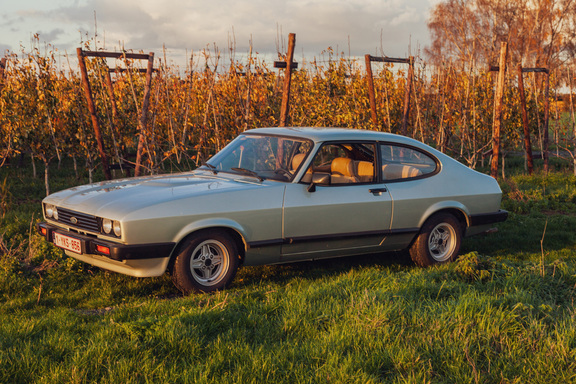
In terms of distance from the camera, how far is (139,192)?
5605 millimetres

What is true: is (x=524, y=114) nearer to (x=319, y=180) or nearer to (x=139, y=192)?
(x=319, y=180)

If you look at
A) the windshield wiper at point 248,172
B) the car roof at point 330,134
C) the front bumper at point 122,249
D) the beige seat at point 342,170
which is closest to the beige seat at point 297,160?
the car roof at point 330,134

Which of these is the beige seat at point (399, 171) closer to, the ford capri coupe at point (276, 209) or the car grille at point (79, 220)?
the ford capri coupe at point (276, 209)

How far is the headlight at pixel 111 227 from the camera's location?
203 inches

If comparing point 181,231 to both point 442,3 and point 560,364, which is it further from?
point 442,3

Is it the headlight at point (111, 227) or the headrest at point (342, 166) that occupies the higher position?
the headrest at point (342, 166)

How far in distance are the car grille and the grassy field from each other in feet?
2.13

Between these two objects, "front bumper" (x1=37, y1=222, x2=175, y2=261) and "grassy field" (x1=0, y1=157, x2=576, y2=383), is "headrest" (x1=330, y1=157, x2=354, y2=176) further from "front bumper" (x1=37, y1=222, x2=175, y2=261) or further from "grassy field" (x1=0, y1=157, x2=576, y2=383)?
"front bumper" (x1=37, y1=222, x2=175, y2=261)

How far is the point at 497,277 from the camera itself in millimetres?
5633

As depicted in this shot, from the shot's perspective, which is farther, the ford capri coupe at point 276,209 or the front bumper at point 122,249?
the ford capri coupe at point 276,209

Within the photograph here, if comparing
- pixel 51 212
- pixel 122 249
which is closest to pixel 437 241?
pixel 122 249

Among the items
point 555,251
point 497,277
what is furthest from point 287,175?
point 555,251

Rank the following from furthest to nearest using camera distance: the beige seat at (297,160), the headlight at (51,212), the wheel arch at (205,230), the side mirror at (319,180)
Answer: the beige seat at (297,160)
the side mirror at (319,180)
the headlight at (51,212)
the wheel arch at (205,230)

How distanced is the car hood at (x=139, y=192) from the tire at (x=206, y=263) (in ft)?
1.37
